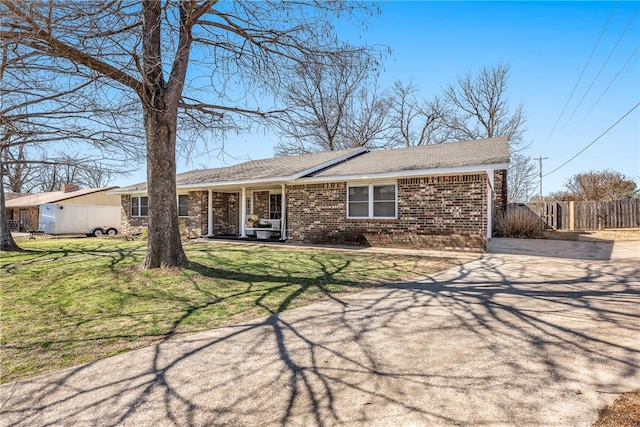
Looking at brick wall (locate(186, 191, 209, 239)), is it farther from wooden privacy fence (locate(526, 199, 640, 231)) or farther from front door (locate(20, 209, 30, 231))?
front door (locate(20, 209, 30, 231))

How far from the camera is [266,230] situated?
16125mm

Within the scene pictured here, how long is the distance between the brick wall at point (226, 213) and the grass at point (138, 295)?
8.28 m

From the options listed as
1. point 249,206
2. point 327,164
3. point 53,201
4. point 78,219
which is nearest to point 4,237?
point 249,206

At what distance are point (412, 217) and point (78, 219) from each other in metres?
27.7

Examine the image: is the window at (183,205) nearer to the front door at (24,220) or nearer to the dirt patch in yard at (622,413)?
the dirt patch in yard at (622,413)

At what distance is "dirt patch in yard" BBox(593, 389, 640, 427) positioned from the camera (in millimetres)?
2203

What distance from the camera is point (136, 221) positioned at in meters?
20.6

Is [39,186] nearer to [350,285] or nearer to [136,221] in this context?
[136,221]

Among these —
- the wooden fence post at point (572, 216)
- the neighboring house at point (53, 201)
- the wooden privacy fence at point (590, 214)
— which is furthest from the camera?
the neighboring house at point (53, 201)

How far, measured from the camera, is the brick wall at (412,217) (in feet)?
36.1

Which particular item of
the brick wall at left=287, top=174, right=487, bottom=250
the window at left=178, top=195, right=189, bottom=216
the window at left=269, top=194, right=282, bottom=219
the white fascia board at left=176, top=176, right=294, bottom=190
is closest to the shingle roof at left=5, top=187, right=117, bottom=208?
the window at left=178, top=195, right=189, bottom=216

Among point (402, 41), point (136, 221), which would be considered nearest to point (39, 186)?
point (136, 221)

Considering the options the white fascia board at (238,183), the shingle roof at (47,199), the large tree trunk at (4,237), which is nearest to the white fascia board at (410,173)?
the white fascia board at (238,183)

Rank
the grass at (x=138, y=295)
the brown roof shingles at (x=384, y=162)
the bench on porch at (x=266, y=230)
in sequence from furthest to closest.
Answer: the bench on porch at (x=266, y=230) < the brown roof shingles at (x=384, y=162) < the grass at (x=138, y=295)
